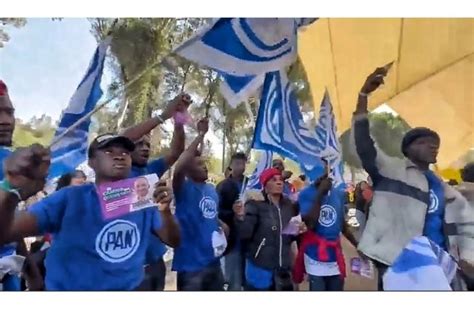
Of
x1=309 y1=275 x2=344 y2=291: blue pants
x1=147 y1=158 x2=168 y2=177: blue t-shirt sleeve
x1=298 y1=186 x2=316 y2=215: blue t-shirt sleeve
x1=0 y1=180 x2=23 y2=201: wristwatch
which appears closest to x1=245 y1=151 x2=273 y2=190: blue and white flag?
x1=298 y1=186 x2=316 y2=215: blue t-shirt sleeve

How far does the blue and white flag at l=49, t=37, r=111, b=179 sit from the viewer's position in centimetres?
418

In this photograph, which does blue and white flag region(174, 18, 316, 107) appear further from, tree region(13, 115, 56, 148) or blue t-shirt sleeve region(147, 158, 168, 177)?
tree region(13, 115, 56, 148)

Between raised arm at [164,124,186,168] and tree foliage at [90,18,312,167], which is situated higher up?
tree foliage at [90,18,312,167]

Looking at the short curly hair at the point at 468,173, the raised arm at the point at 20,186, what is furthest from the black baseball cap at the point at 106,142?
the short curly hair at the point at 468,173

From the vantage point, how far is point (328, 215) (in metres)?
4.44

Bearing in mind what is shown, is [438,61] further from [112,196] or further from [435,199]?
[112,196]

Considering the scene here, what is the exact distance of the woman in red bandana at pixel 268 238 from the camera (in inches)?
173

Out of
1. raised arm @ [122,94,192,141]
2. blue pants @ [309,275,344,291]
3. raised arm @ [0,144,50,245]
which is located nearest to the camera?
raised arm @ [0,144,50,245]

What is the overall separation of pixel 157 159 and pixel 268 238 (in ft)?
2.58

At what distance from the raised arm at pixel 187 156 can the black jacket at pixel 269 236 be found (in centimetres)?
47

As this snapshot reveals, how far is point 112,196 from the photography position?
4207 millimetres

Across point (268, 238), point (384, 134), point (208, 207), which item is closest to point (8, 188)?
point (208, 207)

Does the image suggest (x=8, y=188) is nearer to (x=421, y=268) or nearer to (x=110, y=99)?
(x=110, y=99)
